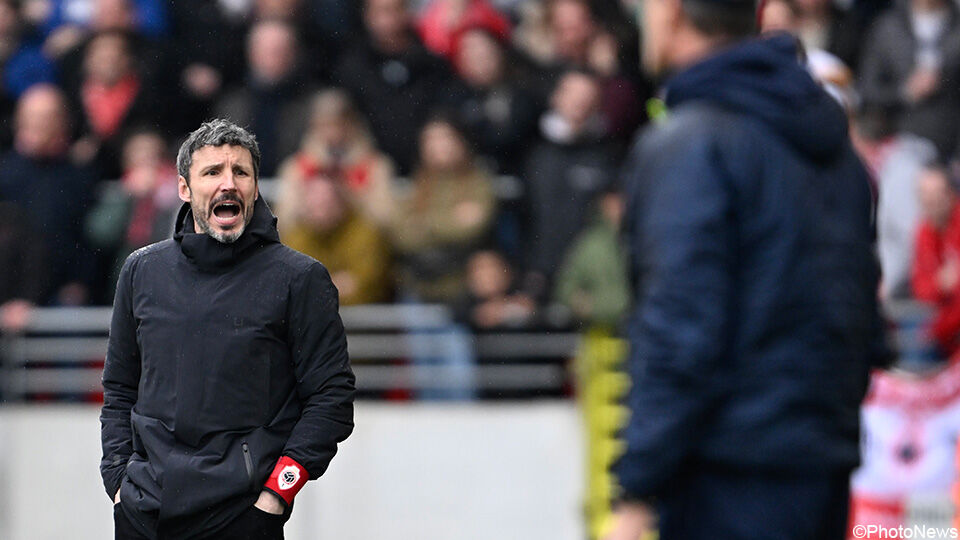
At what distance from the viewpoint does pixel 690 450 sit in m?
3.71

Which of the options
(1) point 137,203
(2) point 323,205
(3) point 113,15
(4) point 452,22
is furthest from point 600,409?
(3) point 113,15

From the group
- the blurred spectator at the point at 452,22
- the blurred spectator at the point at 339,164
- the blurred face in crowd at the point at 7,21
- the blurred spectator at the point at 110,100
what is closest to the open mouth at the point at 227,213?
the blurred spectator at the point at 339,164

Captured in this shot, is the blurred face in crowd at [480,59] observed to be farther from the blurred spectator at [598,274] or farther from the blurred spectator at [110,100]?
the blurred spectator at [110,100]

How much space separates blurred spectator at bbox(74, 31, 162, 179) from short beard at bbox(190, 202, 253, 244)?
23.6ft

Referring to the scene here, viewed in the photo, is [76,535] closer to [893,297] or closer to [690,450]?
[893,297]

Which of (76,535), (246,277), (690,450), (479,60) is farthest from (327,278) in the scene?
(76,535)

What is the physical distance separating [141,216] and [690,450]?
8.10 metres

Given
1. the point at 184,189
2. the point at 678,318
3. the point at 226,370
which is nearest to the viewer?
the point at 678,318

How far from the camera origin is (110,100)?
11969 millimetres

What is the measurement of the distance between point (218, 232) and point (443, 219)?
6105 mm

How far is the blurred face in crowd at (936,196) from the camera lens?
10.3m

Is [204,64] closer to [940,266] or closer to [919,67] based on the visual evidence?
[919,67]

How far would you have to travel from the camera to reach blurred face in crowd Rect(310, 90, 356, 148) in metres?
11.1

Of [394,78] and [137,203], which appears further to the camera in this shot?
[394,78]
